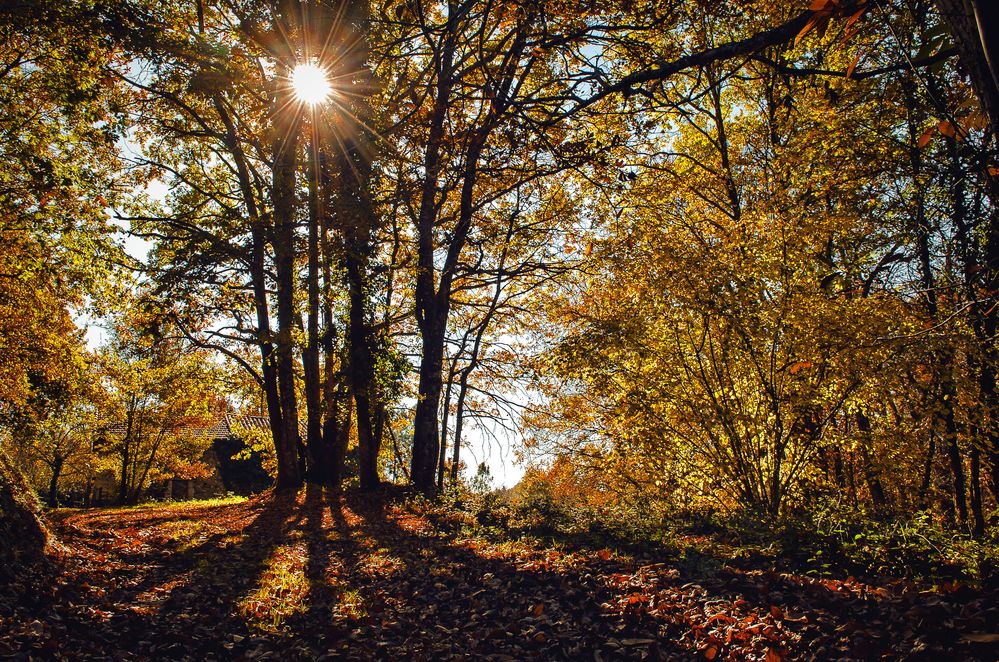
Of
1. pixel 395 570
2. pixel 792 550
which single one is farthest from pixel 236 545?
pixel 792 550

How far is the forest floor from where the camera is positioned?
12.6 ft

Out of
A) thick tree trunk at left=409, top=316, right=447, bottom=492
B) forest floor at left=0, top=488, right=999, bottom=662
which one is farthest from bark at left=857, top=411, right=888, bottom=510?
thick tree trunk at left=409, top=316, right=447, bottom=492

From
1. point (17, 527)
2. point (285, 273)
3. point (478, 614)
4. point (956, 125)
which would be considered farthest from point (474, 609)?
point (285, 273)

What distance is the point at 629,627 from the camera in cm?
442

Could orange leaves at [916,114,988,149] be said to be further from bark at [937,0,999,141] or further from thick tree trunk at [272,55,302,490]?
thick tree trunk at [272,55,302,490]

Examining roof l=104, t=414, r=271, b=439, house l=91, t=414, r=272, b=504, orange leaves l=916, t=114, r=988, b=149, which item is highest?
orange leaves l=916, t=114, r=988, b=149

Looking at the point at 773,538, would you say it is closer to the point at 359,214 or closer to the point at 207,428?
the point at 359,214

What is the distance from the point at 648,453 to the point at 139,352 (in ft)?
53.4

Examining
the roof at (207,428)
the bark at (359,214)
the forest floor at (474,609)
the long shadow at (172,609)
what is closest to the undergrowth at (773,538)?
the forest floor at (474,609)

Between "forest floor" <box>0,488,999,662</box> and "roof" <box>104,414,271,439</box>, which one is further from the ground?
"roof" <box>104,414,271,439</box>

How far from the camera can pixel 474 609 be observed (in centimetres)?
520

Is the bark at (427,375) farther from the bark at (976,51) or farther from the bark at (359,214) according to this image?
the bark at (976,51)

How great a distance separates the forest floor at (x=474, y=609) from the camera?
12.6 feet

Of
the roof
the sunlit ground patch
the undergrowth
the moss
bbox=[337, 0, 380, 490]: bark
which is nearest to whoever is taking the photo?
the undergrowth
